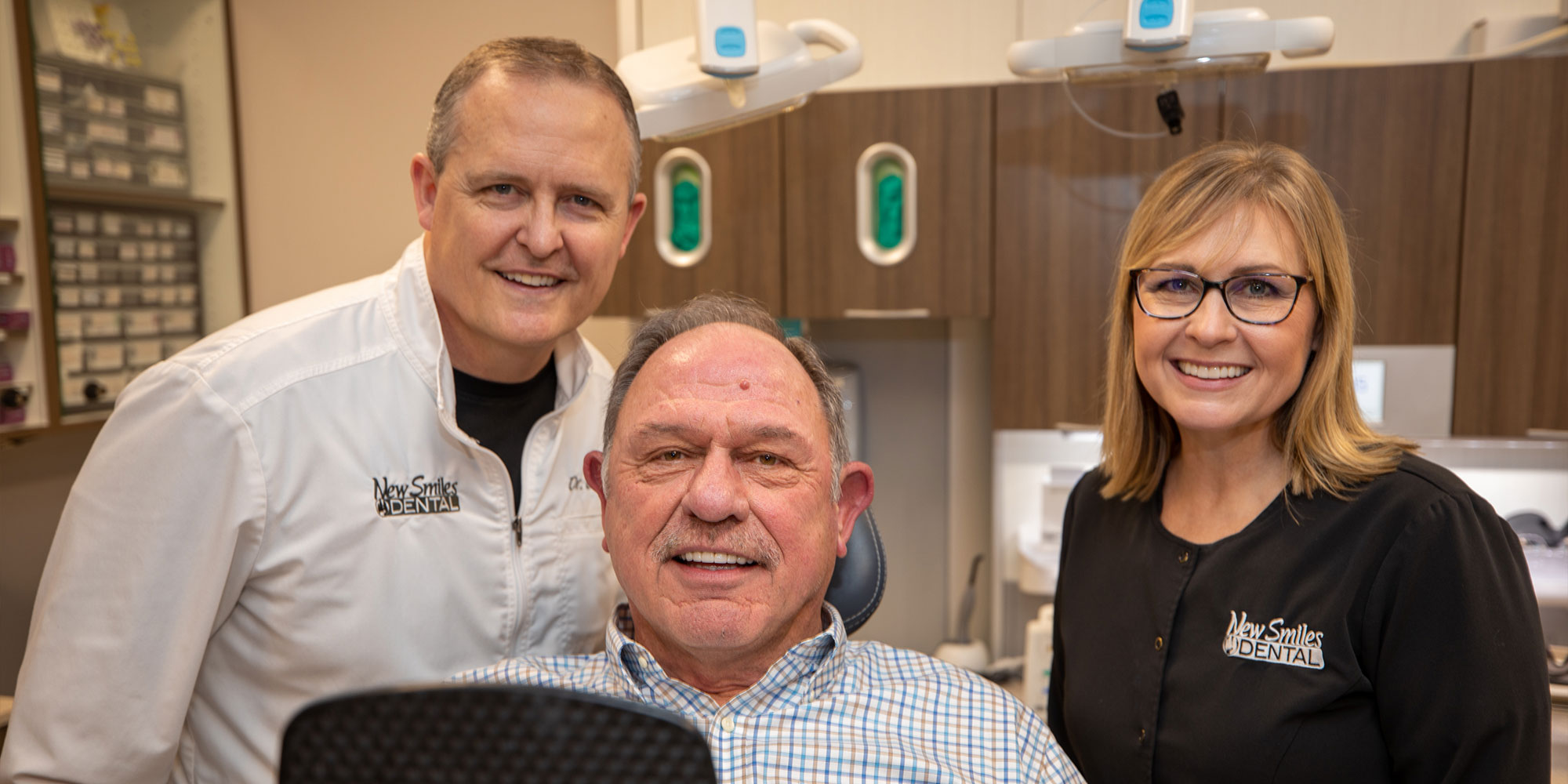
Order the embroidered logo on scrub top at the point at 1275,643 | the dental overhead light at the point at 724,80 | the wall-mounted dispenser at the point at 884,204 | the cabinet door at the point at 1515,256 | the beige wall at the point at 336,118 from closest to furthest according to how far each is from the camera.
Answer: the embroidered logo on scrub top at the point at 1275,643 < the dental overhead light at the point at 724,80 < the cabinet door at the point at 1515,256 < the wall-mounted dispenser at the point at 884,204 < the beige wall at the point at 336,118

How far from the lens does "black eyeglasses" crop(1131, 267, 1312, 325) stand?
4.10 feet

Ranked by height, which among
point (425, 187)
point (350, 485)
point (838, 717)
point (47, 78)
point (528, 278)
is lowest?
point (838, 717)

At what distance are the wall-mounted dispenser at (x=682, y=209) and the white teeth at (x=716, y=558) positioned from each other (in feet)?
5.25

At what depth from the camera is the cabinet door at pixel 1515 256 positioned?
2252 millimetres

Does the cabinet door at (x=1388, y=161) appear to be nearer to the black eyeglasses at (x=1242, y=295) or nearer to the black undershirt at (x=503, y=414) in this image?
the black eyeglasses at (x=1242, y=295)

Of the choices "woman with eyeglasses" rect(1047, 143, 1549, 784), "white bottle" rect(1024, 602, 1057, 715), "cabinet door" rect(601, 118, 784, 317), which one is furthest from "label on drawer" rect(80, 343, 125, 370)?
"woman with eyeglasses" rect(1047, 143, 1549, 784)

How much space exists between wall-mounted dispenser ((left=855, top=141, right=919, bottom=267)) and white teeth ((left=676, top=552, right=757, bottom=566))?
1.54 meters

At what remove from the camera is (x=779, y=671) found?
1181 millimetres

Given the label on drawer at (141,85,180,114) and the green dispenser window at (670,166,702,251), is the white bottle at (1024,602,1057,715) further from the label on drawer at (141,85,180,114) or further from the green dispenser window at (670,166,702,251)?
the label on drawer at (141,85,180,114)

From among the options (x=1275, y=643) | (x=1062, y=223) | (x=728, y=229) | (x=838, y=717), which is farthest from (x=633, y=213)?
(x=1062, y=223)

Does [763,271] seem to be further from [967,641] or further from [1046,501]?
[967,641]

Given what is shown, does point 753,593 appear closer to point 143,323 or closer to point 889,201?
point 889,201

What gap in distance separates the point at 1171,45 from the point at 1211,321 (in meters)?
0.86

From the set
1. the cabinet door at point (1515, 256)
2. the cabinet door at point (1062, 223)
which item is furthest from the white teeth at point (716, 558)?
the cabinet door at point (1515, 256)
